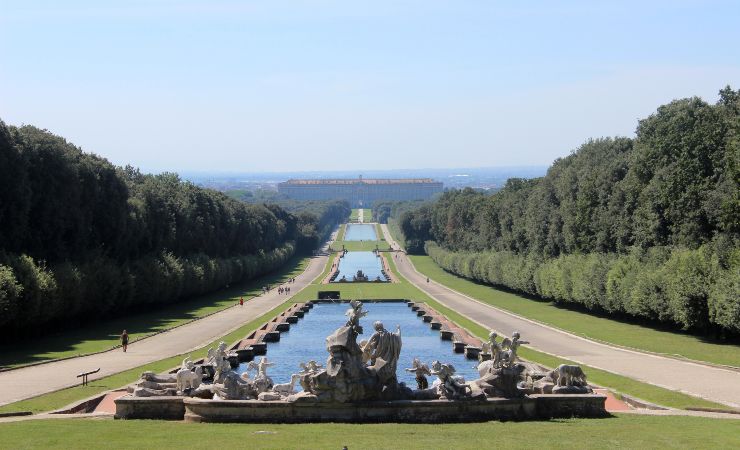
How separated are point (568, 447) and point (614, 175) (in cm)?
5358

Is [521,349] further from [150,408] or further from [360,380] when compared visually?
[150,408]

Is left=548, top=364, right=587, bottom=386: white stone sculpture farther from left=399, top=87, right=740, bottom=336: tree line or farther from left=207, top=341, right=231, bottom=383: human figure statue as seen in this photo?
left=399, top=87, right=740, bottom=336: tree line

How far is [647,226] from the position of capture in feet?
212

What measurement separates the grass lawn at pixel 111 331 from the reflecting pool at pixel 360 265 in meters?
19.5

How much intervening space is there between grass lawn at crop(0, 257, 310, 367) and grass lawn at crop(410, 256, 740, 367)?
2030 centimetres

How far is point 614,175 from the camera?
74.2 metres

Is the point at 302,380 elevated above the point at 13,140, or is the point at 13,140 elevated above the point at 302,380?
the point at 13,140

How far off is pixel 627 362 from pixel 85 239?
36.1 metres

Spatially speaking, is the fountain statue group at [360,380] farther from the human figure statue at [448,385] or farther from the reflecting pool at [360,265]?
the reflecting pool at [360,265]

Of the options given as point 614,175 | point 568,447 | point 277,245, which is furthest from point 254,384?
point 277,245

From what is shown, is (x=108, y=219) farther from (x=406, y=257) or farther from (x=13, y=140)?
(x=406, y=257)

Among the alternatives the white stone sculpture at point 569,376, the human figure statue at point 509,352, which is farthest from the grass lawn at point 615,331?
the human figure statue at point 509,352

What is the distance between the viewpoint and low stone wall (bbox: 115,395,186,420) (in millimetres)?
27312

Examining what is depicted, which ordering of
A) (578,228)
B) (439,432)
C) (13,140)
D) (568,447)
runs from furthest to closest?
(578,228)
(13,140)
(439,432)
(568,447)
